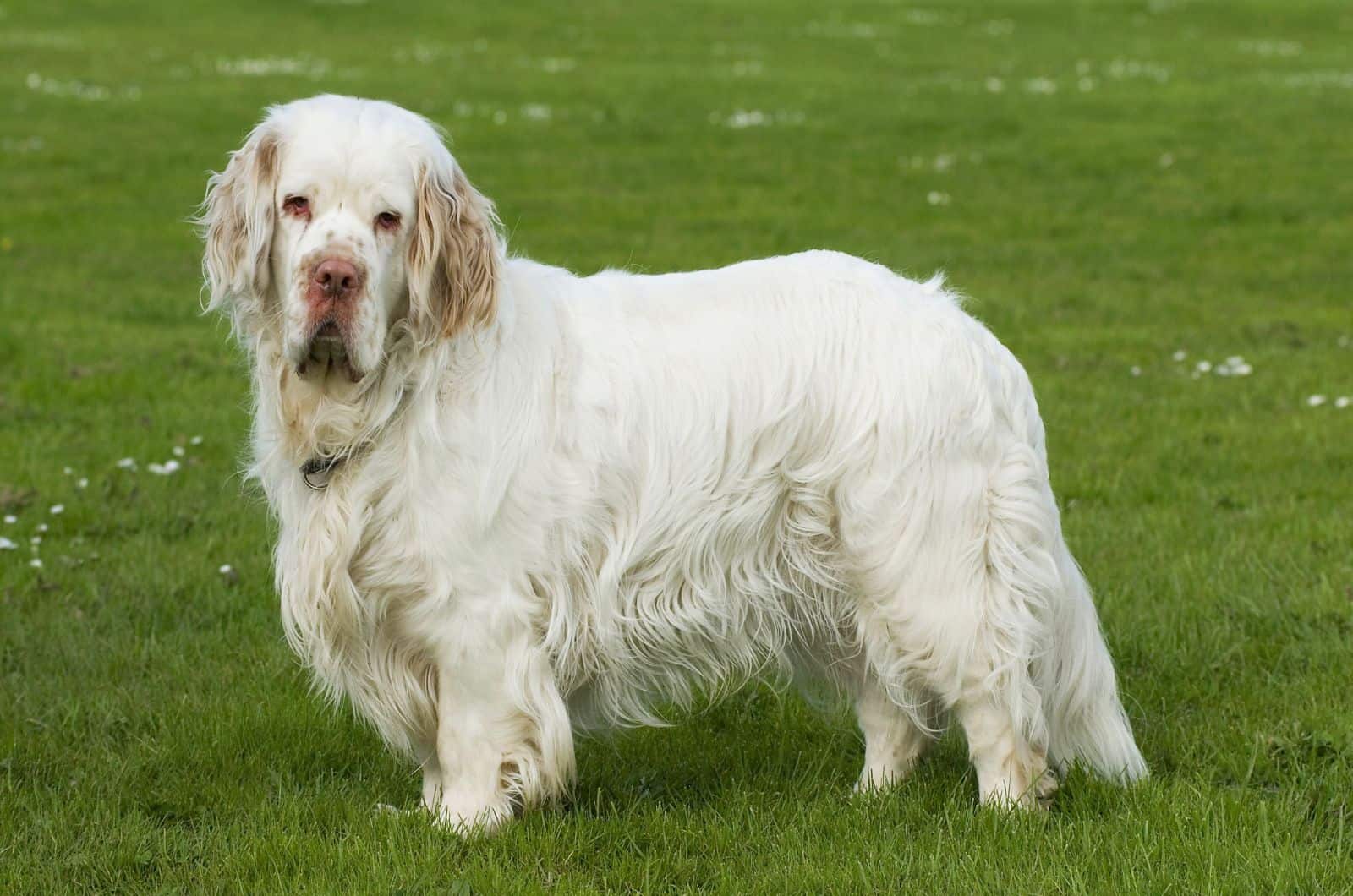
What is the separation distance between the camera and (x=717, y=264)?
12.3 metres

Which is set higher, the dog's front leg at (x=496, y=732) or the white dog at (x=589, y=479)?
the white dog at (x=589, y=479)

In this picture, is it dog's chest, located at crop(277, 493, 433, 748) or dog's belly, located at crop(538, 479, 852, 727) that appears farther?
dog's belly, located at crop(538, 479, 852, 727)

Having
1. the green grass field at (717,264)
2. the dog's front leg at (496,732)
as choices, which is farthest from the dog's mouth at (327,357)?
the green grass field at (717,264)

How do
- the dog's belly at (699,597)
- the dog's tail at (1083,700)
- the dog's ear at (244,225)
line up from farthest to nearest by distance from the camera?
the dog's tail at (1083,700) < the dog's belly at (699,597) < the dog's ear at (244,225)

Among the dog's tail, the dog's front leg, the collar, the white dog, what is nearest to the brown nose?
the white dog

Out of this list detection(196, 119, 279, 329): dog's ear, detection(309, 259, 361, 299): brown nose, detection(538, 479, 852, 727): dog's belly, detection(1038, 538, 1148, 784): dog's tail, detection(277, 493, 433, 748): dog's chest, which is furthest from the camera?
detection(1038, 538, 1148, 784): dog's tail

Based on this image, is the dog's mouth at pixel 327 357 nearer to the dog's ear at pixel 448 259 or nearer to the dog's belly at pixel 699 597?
the dog's ear at pixel 448 259

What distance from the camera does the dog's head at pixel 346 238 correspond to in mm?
4078

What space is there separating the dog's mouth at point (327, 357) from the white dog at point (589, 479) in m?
0.01

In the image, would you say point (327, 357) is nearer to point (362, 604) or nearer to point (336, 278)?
point (336, 278)

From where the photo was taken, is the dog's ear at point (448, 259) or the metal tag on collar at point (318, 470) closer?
the dog's ear at point (448, 259)

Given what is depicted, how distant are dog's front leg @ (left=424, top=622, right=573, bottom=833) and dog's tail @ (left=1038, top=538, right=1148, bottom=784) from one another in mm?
1360

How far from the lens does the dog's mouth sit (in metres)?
4.08

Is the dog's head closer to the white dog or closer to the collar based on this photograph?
the white dog
